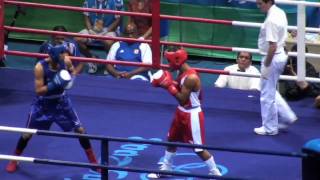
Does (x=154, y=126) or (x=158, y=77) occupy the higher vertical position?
(x=158, y=77)

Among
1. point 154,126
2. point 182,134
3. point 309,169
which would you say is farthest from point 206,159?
point 309,169

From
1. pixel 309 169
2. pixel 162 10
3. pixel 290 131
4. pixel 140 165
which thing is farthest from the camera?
pixel 162 10

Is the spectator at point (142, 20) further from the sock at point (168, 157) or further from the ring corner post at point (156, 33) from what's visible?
the sock at point (168, 157)

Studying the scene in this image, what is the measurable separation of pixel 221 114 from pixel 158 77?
183cm

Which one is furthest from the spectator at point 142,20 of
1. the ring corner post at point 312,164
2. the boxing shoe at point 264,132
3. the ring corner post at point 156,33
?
the ring corner post at point 312,164

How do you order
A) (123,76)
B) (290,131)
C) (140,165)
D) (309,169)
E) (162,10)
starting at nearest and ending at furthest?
(309,169)
(140,165)
(290,131)
(123,76)
(162,10)

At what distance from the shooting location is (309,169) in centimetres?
435

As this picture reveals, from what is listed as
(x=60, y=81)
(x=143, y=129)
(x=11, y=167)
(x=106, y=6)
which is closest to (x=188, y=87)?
(x=60, y=81)

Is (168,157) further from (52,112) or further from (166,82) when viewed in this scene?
(52,112)

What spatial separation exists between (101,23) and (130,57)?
1.13m

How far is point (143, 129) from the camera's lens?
7.48 metres

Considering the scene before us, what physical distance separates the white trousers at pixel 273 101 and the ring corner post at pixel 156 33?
1.31 metres

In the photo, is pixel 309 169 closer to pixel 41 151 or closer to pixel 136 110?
pixel 41 151

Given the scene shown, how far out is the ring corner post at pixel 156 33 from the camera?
7935 millimetres
